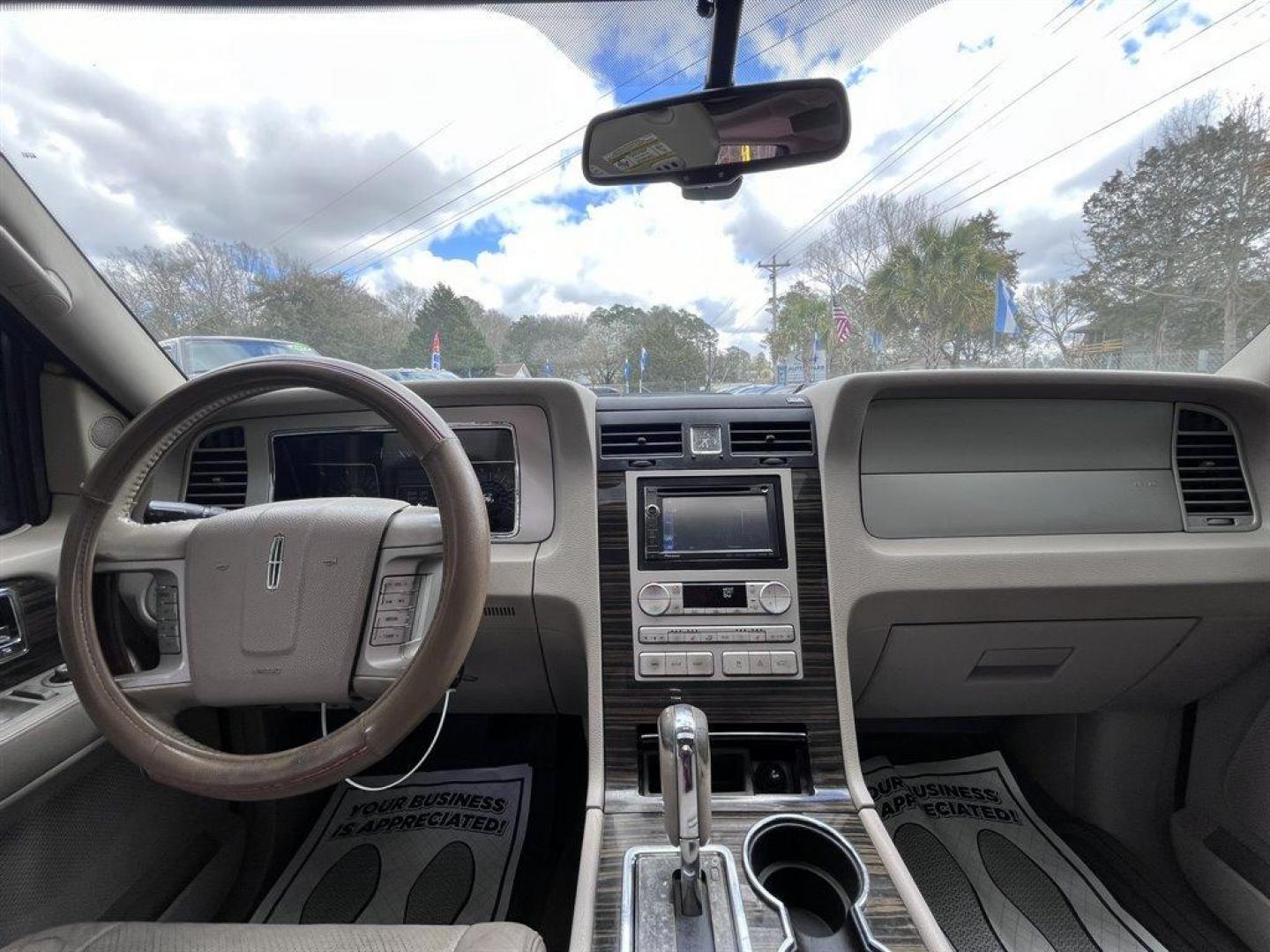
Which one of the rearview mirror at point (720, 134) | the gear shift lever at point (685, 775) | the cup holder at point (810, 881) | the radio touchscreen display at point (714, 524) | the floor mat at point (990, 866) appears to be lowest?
the floor mat at point (990, 866)

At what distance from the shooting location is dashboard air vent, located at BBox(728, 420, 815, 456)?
5.53 ft

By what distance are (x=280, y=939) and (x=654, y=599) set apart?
0.97 metres

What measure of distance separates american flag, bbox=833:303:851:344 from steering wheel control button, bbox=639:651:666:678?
112 centimetres

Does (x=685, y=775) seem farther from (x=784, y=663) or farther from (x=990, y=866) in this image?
(x=990, y=866)

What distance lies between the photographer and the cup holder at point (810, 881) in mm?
A: 1096

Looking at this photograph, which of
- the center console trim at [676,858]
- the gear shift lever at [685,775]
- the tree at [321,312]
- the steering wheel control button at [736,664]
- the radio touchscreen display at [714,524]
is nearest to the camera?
the gear shift lever at [685,775]

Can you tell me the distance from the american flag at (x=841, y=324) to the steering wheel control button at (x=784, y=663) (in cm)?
99

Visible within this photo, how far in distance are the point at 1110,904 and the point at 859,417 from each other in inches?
60.8

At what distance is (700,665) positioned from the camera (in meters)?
1.51

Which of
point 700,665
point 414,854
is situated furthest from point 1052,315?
point 414,854

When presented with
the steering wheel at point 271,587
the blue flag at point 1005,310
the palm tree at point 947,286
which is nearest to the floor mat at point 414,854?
the steering wheel at point 271,587

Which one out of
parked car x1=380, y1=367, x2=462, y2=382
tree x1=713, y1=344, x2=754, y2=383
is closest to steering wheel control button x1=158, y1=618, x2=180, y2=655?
parked car x1=380, y1=367, x2=462, y2=382

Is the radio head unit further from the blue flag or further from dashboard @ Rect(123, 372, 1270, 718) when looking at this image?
the blue flag

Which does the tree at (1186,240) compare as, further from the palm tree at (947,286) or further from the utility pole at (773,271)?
the utility pole at (773,271)
